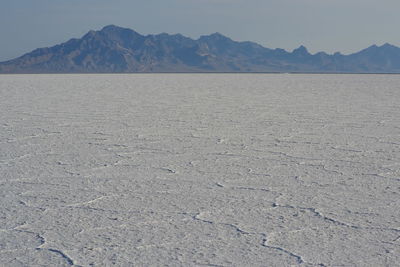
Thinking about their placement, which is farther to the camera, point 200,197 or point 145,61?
point 145,61

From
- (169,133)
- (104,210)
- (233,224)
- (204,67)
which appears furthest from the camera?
(204,67)

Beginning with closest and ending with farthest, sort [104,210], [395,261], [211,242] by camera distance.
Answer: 1. [395,261]
2. [211,242]
3. [104,210]

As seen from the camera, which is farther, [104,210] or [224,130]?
[224,130]

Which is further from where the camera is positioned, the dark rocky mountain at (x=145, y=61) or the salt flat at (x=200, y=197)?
the dark rocky mountain at (x=145, y=61)

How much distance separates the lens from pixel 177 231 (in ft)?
8.00

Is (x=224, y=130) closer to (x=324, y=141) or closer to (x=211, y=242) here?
(x=324, y=141)

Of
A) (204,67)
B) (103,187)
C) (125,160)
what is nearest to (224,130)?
(125,160)

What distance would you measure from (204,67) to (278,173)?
149048 mm

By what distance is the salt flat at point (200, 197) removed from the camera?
2193 mm

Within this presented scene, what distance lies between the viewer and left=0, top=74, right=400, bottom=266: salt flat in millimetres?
2193

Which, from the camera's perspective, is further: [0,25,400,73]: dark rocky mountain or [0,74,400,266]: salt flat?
[0,25,400,73]: dark rocky mountain

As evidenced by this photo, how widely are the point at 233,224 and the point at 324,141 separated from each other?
2766 mm

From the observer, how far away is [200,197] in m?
3.02

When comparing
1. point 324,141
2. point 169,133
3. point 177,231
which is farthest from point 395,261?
point 169,133
